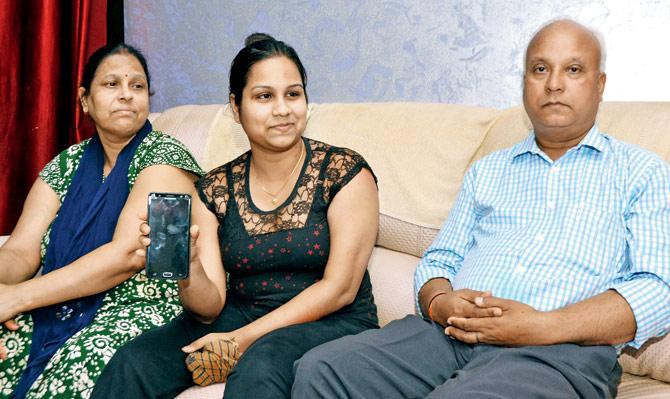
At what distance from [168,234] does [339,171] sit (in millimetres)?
463

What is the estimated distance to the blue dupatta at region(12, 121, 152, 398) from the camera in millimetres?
1753

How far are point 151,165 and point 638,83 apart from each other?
1312 millimetres

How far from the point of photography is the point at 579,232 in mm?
1479

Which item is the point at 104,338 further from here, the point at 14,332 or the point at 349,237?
the point at 349,237

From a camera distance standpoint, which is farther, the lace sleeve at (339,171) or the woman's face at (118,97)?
the woman's face at (118,97)

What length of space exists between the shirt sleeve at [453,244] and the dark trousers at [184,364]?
22 centimetres

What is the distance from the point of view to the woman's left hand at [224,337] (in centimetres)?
154

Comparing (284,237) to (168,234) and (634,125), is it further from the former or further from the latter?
(634,125)

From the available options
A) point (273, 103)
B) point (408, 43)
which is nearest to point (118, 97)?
point (273, 103)

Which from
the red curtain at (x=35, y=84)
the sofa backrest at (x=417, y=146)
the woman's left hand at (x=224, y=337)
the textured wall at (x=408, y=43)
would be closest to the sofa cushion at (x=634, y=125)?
the sofa backrest at (x=417, y=146)

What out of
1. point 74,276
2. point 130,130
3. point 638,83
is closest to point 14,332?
point 74,276

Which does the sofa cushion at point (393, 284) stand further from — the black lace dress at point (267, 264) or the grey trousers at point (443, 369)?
the grey trousers at point (443, 369)

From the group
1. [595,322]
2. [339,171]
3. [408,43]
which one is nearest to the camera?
[595,322]

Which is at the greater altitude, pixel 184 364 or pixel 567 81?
pixel 567 81
